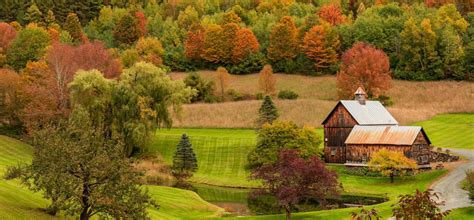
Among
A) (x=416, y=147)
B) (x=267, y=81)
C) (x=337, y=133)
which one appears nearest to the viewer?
(x=416, y=147)

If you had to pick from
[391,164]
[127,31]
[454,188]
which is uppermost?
[127,31]

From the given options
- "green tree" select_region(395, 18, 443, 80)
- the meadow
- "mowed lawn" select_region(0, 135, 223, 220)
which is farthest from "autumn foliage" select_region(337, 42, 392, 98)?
"mowed lawn" select_region(0, 135, 223, 220)

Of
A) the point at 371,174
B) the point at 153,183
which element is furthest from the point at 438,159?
the point at 153,183

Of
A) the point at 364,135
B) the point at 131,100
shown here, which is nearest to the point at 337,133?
the point at 364,135

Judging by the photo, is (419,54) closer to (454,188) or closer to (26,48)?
(454,188)

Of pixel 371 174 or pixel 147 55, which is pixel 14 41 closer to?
pixel 147 55

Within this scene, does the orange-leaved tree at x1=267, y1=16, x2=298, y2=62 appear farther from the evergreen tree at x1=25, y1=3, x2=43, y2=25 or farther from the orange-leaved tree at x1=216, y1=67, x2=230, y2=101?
the evergreen tree at x1=25, y1=3, x2=43, y2=25

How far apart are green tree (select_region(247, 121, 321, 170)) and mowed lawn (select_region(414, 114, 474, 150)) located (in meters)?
17.6

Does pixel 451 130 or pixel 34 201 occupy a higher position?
pixel 451 130

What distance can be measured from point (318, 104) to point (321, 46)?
86.6ft

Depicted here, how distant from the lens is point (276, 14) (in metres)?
146

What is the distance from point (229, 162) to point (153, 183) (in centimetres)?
1243

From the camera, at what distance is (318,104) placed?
90.9 metres

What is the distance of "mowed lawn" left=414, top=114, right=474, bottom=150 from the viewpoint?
75188 mm
